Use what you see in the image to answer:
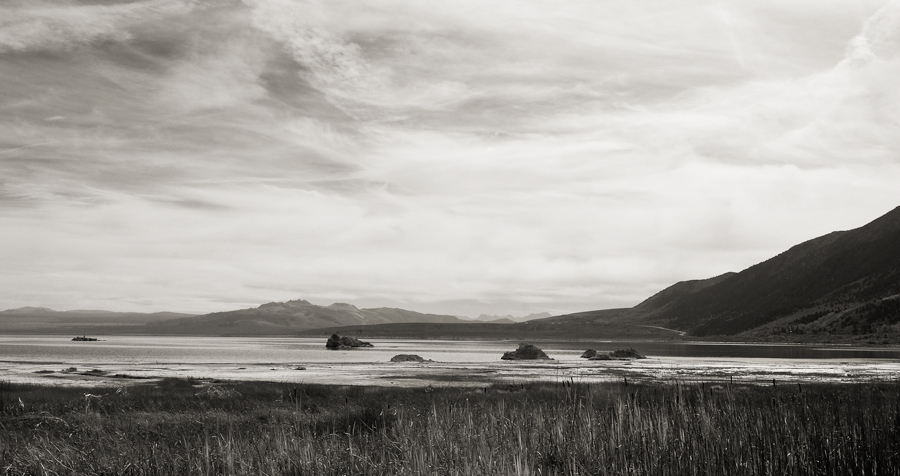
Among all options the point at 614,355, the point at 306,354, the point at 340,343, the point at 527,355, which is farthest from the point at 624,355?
the point at 340,343

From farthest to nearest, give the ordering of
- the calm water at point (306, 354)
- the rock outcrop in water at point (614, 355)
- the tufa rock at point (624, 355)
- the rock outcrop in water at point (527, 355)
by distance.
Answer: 1. the tufa rock at point (624, 355)
2. the rock outcrop in water at point (527, 355)
3. the rock outcrop in water at point (614, 355)
4. the calm water at point (306, 354)

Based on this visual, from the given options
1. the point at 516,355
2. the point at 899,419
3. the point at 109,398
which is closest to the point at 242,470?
the point at 899,419

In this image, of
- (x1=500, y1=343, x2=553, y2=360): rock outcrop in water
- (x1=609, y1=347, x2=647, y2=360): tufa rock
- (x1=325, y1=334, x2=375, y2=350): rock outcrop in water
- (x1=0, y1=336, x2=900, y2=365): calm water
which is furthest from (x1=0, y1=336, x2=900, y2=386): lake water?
(x1=325, y1=334, x2=375, y2=350): rock outcrop in water

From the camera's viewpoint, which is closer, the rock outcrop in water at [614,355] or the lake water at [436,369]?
the lake water at [436,369]

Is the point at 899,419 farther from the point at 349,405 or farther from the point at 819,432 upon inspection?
the point at 349,405

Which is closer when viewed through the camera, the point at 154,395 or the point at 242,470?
the point at 242,470

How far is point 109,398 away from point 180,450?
Answer: 59.8 feet

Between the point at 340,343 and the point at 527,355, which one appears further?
the point at 340,343

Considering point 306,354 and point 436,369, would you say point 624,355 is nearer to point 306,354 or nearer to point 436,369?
point 436,369

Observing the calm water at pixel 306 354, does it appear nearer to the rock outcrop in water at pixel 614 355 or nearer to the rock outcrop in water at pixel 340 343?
the rock outcrop in water at pixel 614 355

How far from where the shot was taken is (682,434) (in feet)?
43.1

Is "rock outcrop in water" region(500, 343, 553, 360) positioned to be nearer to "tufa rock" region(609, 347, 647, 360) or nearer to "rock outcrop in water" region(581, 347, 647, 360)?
"rock outcrop in water" region(581, 347, 647, 360)

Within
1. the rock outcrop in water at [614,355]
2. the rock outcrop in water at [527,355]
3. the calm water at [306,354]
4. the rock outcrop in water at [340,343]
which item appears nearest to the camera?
the calm water at [306,354]

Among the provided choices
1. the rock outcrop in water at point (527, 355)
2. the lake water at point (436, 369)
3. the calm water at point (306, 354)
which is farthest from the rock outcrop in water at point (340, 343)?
the rock outcrop in water at point (527, 355)
